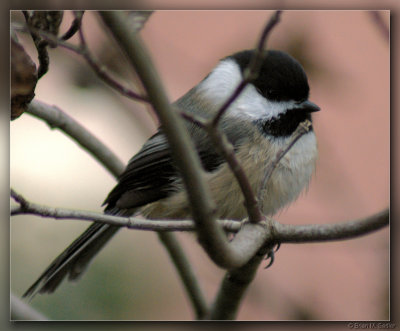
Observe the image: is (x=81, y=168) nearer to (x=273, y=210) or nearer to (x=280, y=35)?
(x=273, y=210)

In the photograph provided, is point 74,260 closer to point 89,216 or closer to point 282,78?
point 89,216

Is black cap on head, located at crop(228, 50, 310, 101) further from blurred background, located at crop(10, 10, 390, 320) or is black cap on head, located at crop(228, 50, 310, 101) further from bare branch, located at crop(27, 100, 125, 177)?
bare branch, located at crop(27, 100, 125, 177)

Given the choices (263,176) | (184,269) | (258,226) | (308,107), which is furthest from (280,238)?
(184,269)

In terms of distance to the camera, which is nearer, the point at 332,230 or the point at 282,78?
the point at 332,230

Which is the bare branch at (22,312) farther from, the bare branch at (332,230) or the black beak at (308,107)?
the black beak at (308,107)

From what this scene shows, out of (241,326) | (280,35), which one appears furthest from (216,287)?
(280,35)
